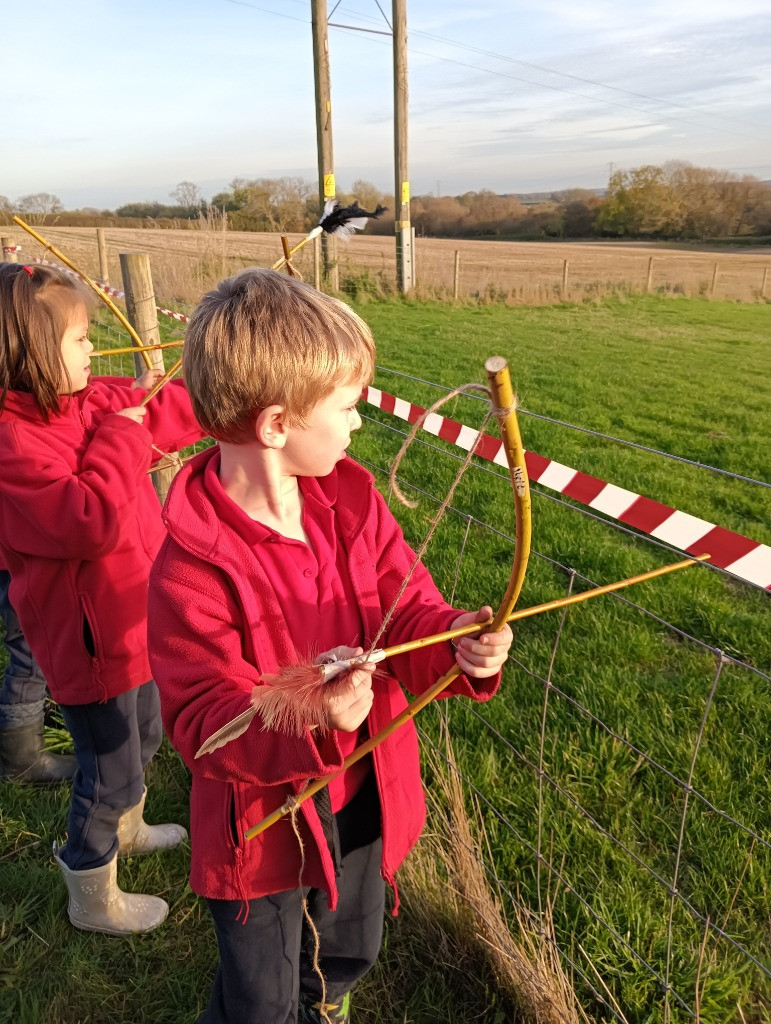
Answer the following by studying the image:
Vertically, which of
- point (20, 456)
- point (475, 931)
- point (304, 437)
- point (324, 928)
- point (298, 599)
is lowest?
point (475, 931)

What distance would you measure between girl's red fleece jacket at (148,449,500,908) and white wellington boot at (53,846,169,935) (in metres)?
0.83

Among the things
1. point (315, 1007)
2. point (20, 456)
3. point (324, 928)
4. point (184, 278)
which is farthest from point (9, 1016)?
point (184, 278)

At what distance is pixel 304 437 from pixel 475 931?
4.78 ft

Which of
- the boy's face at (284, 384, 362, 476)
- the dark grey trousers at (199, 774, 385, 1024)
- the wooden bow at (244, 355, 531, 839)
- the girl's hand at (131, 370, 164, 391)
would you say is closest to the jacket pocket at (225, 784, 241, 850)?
the dark grey trousers at (199, 774, 385, 1024)

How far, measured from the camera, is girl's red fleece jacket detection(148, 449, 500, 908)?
1.23m

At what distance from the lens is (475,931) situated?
199cm

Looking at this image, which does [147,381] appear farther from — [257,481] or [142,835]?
[142,835]

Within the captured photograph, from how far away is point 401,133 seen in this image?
1510cm

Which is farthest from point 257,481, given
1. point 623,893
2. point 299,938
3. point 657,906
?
point 657,906

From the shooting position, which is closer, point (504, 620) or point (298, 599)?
point (504, 620)

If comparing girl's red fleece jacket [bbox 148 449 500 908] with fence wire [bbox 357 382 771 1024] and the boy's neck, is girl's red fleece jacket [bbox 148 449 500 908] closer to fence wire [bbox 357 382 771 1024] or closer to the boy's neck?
the boy's neck

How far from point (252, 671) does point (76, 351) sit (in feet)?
3.67

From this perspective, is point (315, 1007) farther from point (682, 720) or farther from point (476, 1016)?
point (682, 720)

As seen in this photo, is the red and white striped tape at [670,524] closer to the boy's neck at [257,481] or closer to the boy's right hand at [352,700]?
the boy's neck at [257,481]
